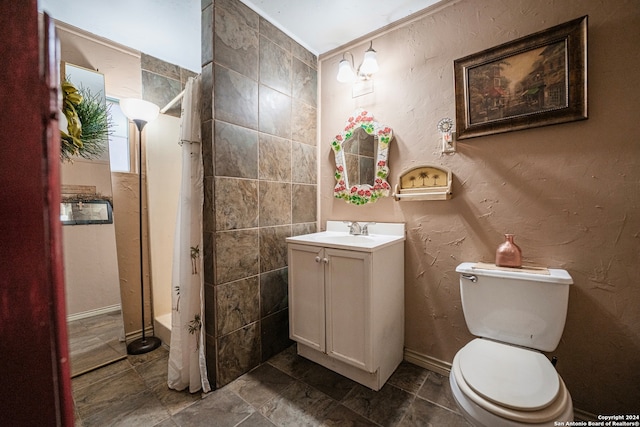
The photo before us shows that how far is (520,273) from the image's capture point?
49.3 inches

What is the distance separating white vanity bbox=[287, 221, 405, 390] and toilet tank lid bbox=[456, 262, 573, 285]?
44cm

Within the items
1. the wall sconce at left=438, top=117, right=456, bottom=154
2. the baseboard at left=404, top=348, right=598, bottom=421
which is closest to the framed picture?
the wall sconce at left=438, top=117, right=456, bottom=154

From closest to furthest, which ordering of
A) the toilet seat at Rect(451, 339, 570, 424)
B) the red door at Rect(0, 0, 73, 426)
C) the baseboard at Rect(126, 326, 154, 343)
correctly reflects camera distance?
the red door at Rect(0, 0, 73, 426) < the toilet seat at Rect(451, 339, 570, 424) < the baseboard at Rect(126, 326, 154, 343)

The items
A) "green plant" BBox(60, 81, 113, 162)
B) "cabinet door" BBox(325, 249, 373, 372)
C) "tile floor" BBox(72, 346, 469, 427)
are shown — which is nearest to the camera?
"tile floor" BBox(72, 346, 469, 427)

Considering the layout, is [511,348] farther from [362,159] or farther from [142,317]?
[142,317]

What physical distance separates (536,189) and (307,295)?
1439 millimetres

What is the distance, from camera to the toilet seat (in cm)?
86

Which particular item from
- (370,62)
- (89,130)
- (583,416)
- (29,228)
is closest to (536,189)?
(583,416)

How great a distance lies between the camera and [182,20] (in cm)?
174

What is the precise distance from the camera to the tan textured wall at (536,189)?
3.88 ft

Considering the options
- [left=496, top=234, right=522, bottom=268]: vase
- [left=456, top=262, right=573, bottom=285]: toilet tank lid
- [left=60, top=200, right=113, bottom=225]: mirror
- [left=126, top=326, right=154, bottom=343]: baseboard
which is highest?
[left=60, top=200, right=113, bottom=225]: mirror

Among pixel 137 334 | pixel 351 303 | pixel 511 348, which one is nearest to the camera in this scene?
pixel 511 348

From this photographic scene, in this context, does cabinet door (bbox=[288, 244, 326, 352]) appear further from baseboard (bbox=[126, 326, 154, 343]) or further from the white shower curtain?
baseboard (bbox=[126, 326, 154, 343])

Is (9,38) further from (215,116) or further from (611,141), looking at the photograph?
(611,141)
